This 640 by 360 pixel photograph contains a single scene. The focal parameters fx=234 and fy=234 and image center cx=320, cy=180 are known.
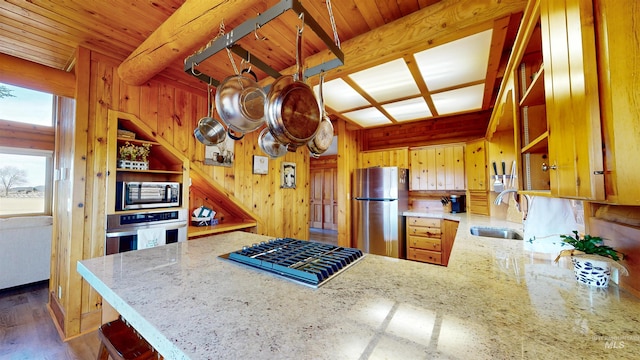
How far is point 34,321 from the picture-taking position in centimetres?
219

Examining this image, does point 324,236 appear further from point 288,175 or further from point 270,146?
point 270,146

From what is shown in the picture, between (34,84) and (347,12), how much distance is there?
101 inches

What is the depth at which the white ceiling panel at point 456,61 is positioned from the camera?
1.76 metres

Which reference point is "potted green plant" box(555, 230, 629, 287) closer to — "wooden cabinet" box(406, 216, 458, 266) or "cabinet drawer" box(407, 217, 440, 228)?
"wooden cabinet" box(406, 216, 458, 266)

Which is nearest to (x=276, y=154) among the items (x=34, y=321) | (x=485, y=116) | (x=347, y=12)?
(x=347, y=12)

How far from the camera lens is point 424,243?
336 cm

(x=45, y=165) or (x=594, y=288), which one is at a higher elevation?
(x=45, y=165)

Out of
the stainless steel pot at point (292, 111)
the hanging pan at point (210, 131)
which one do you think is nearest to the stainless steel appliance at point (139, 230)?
the hanging pan at point (210, 131)

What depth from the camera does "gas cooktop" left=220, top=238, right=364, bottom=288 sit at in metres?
0.93

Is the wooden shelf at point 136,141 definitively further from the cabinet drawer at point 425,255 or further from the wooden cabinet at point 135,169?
the cabinet drawer at point 425,255

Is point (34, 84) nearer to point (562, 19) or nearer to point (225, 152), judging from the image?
point (225, 152)

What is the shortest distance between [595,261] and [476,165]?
107 inches

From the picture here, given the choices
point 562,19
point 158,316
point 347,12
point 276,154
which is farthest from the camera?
point 276,154

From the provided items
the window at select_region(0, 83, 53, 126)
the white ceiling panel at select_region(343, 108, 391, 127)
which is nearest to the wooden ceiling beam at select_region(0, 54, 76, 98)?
the window at select_region(0, 83, 53, 126)
